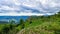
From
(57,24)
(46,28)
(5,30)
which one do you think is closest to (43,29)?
(46,28)

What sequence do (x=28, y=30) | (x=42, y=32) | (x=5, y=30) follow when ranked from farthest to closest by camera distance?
1. (x=5, y=30)
2. (x=28, y=30)
3. (x=42, y=32)

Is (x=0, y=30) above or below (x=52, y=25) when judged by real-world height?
below

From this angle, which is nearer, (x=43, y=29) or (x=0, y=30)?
(x=43, y=29)

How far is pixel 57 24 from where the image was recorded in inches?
406

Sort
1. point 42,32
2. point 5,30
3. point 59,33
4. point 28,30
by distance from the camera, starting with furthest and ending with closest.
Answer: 1. point 5,30
2. point 28,30
3. point 42,32
4. point 59,33

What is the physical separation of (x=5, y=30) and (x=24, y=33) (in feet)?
A: 18.5

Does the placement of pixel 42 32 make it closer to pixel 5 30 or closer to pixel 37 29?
pixel 37 29

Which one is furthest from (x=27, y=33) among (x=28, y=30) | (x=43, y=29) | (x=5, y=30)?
(x=5, y=30)

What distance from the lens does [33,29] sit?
10.4 m

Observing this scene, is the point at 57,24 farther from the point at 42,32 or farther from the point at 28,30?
the point at 28,30

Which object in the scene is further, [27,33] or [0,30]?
[0,30]

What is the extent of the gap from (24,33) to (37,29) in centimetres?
104

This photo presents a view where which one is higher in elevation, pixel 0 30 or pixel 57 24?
pixel 57 24

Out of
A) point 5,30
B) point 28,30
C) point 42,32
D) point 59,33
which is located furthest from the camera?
point 5,30
